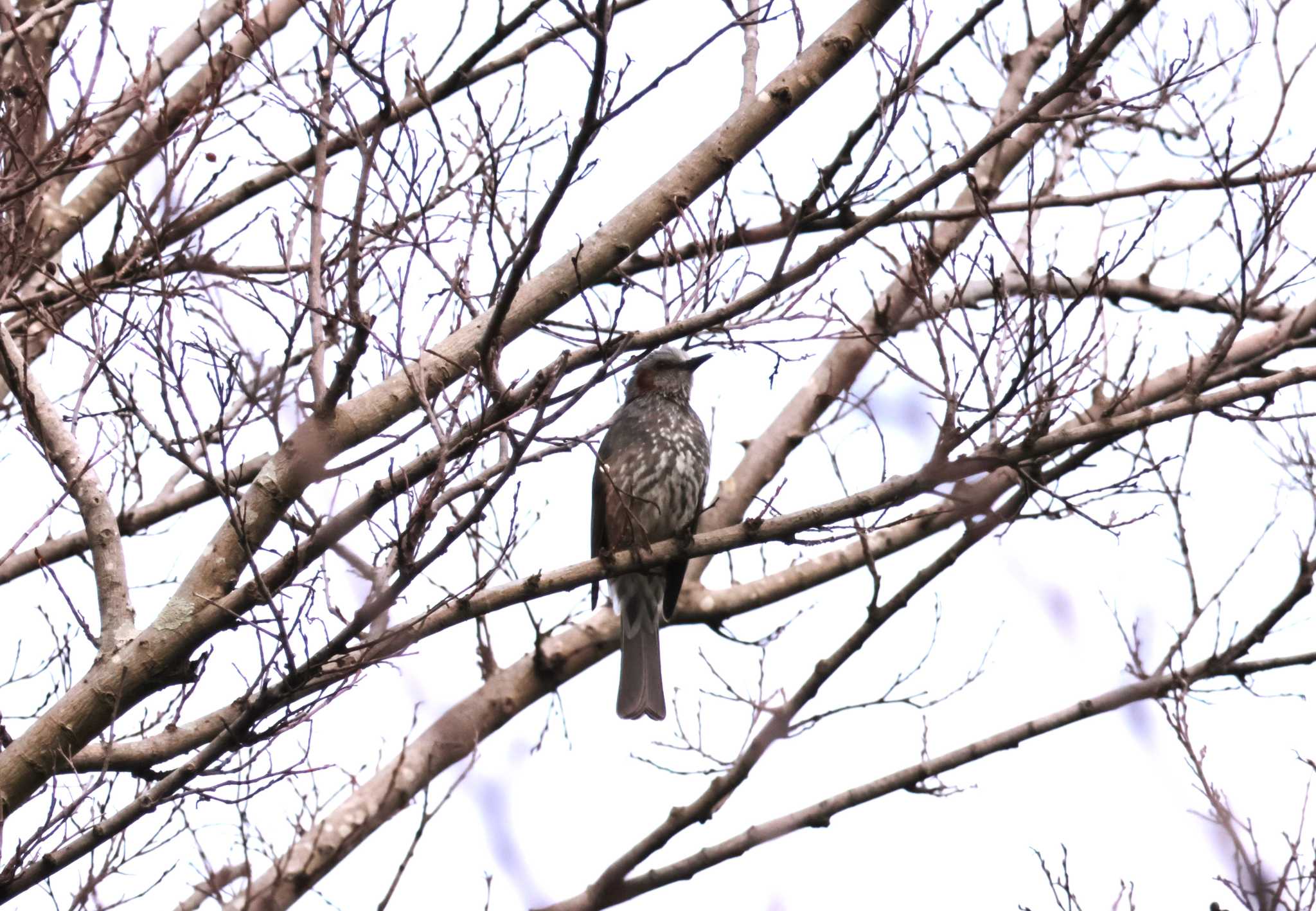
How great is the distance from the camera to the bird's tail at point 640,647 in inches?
232

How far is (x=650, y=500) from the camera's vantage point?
5.83 metres

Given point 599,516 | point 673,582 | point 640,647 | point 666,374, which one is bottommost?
point 640,647

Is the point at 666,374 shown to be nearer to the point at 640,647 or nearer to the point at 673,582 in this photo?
the point at 673,582

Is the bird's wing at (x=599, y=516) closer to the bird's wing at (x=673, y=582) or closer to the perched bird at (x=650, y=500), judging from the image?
the perched bird at (x=650, y=500)

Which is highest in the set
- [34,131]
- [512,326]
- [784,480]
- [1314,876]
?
[34,131]

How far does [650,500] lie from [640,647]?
2.31 feet

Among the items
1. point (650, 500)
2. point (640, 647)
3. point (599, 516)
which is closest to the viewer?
point (650, 500)

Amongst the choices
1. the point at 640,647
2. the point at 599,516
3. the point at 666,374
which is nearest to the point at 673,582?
the point at 640,647

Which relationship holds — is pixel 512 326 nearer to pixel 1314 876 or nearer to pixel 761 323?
pixel 761 323

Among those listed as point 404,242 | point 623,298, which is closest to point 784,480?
point 623,298

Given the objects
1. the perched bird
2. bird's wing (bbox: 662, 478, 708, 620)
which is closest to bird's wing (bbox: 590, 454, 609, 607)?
the perched bird

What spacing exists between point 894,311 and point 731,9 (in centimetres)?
252

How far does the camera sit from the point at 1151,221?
396cm

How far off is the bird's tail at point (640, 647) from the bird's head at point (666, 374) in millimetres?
935
